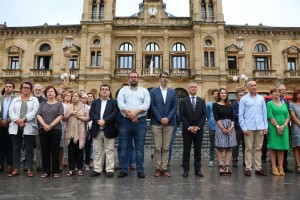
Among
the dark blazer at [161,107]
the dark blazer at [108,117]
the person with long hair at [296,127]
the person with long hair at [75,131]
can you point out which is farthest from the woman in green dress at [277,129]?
the person with long hair at [75,131]

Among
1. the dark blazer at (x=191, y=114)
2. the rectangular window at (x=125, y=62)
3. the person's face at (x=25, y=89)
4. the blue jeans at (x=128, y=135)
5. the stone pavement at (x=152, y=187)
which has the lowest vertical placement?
the stone pavement at (x=152, y=187)

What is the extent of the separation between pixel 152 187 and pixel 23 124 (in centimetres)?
369

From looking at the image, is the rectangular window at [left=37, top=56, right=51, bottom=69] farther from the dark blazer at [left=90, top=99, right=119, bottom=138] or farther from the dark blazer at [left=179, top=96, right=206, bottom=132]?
the dark blazer at [left=179, top=96, right=206, bottom=132]

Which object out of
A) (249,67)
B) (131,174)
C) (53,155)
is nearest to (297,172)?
(131,174)

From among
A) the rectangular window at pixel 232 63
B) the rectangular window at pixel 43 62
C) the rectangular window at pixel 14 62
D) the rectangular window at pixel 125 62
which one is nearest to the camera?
the rectangular window at pixel 125 62

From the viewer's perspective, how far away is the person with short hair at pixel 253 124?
22.6 feet

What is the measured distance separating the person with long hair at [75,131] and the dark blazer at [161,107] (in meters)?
1.88

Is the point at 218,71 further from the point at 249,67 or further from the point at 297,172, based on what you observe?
the point at 297,172

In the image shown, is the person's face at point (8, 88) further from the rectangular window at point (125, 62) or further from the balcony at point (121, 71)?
the rectangular window at point (125, 62)

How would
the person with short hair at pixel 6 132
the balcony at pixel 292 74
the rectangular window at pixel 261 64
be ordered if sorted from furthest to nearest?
1. the rectangular window at pixel 261 64
2. the balcony at pixel 292 74
3. the person with short hair at pixel 6 132

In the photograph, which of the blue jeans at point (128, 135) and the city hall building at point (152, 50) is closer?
the blue jeans at point (128, 135)

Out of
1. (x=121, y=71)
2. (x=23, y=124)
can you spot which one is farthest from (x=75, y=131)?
(x=121, y=71)

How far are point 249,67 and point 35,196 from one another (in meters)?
28.9

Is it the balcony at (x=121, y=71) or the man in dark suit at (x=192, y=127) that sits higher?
the balcony at (x=121, y=71)
